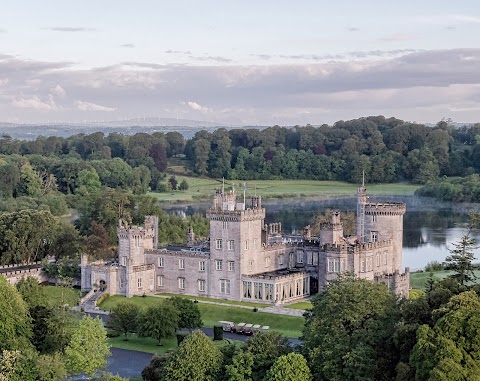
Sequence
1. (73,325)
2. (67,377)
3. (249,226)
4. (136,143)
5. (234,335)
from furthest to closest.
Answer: (136,143)
(249,226)
(234,335)
(73,325)
(67,377)

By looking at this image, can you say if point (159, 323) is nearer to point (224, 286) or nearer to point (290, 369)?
point (224, 286)

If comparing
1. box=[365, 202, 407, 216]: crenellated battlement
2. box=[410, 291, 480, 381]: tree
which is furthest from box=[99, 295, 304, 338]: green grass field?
box=[410, 291, 480, 381]: tree

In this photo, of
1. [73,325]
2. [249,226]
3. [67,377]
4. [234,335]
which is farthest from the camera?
[249,226]

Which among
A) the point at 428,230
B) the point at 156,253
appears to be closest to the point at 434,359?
the point at 156,253

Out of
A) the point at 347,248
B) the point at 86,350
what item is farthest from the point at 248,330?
the point at 86,350

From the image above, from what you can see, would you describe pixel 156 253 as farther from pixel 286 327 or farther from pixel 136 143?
pixel 136 143

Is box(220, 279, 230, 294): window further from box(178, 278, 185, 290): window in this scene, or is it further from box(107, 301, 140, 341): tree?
box(107, 301, 140, 341): tree
